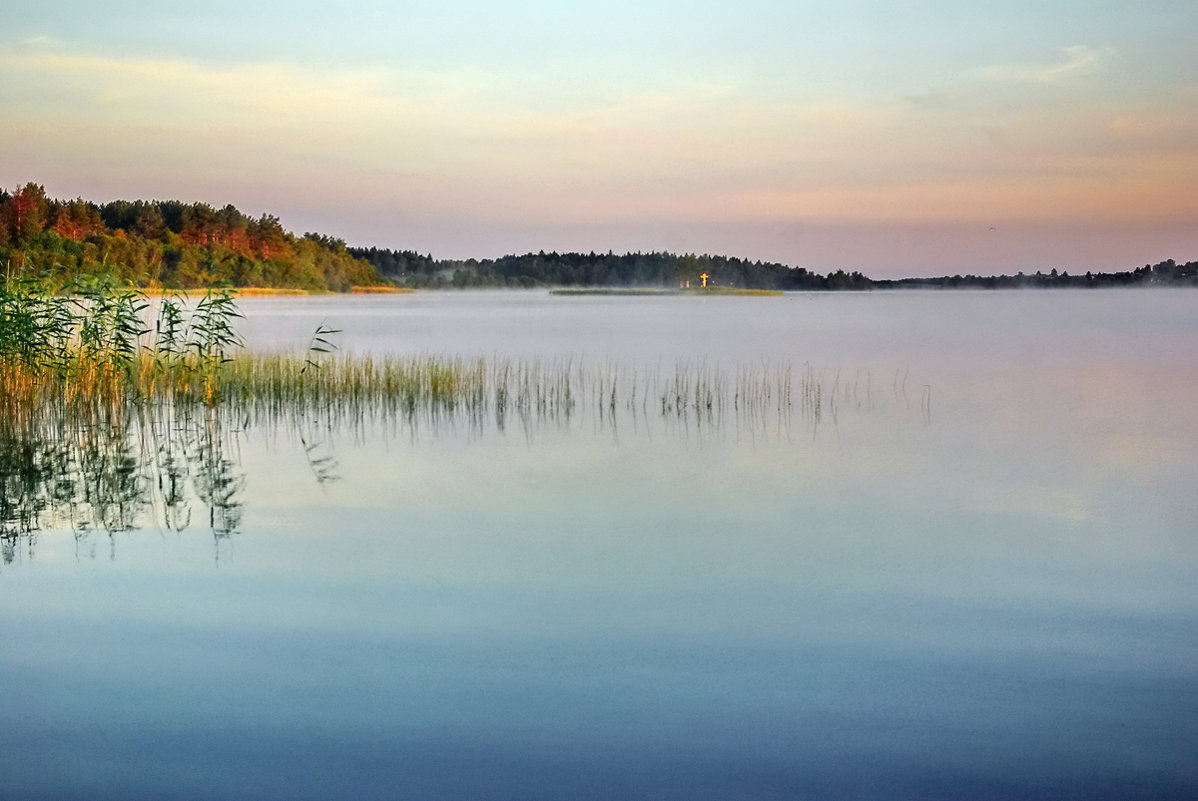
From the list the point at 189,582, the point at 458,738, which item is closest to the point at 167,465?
the point at 189,582

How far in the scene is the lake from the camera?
372 cm

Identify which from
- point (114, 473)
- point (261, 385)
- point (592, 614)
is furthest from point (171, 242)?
point (592, 614)

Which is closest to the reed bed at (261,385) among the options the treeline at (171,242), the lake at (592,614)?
the lake at (592,614)

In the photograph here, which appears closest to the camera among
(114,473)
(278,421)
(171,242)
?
(114,473)

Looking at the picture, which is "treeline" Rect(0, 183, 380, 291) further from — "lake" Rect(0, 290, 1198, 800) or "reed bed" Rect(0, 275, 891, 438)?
"lake" Rect(0, 290, 1198, 800)

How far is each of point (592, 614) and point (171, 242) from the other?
248 feet

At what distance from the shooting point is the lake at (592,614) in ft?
12.2

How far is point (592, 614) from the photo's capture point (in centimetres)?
543

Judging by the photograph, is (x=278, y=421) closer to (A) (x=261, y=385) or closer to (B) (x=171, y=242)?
(A) (x=261, y=385)

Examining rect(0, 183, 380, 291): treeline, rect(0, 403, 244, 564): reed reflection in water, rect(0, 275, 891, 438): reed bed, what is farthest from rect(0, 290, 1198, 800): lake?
rect(0, 183, 380, 291): treeline

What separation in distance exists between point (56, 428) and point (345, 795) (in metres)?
8.82

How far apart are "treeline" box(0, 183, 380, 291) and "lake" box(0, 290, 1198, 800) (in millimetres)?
33163

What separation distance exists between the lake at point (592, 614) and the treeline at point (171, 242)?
33.2 m

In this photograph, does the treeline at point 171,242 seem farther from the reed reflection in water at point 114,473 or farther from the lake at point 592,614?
the lake at point 592,614
